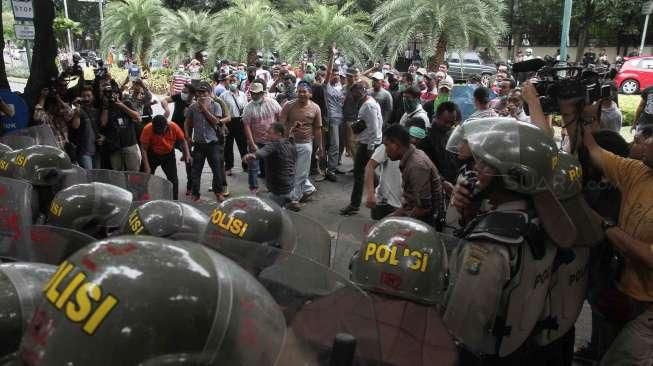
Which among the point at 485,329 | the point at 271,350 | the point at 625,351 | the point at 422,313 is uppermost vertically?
the point at 271,350

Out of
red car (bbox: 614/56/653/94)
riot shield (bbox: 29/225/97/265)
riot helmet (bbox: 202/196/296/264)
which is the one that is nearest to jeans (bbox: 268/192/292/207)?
riot helmet (bbox: 202/196/296/264)

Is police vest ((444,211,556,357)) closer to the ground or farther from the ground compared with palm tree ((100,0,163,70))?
closer to the ground

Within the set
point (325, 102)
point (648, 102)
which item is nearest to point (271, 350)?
point (648, 102)

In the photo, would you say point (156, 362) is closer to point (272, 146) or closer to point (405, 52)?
point (272, 146)

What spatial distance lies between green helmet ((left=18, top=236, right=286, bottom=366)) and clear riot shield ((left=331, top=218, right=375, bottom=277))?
1.58 m

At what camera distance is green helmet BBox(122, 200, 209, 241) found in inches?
95.5

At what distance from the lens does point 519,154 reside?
85.4 inches

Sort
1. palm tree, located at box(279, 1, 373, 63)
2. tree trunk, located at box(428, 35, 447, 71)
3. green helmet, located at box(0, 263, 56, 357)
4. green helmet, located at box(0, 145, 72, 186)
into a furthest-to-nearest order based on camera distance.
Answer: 1. tree trunk, located at box(428, 35, 447, 71)
2. palm tree, located at box(279, 1, 373, 63)
3. green helmet, located at box(0, 145, 72, 186)
4. green helmet, located at box(0, 263, 56, 357)

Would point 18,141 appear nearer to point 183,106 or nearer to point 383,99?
point 183,106

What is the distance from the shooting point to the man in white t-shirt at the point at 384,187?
5016mm

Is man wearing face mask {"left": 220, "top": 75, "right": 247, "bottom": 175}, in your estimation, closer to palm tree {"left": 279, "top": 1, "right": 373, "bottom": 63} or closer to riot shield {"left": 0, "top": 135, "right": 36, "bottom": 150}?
riot shield {"left": 0, "top": 135, "right": 36, "bottom": 150}

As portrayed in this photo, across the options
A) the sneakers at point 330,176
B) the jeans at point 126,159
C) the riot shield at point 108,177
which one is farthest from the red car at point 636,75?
the riot shield at point 108,177

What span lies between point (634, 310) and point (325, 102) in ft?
24.8

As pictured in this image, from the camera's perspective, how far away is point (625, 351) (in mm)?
2438
